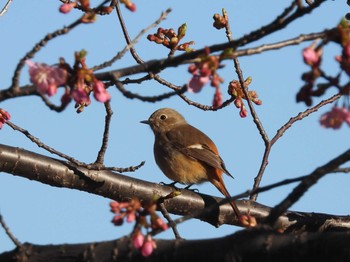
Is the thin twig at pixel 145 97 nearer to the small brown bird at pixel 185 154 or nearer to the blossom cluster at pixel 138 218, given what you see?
the blossom cluster at pixel 138 218

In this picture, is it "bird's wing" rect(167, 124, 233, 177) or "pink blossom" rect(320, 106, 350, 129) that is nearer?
"pink blossom" rect(320, 106, 350, 129)

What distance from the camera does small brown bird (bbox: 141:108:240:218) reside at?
28.3ft

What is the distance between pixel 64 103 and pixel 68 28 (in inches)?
12.6

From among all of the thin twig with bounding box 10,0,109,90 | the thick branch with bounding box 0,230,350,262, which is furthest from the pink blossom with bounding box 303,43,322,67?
the thin twig with bounding box 10,0,109,90

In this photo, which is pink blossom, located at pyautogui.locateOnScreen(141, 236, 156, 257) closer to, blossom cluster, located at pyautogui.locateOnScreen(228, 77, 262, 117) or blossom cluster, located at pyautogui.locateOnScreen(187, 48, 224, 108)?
blossom cluster, located at pyautogui.locateOnScreen(187, 48, 224, 108)

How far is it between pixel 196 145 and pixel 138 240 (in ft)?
20.2

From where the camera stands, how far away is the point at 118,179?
5.92m

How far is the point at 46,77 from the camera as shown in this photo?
10.1 ft

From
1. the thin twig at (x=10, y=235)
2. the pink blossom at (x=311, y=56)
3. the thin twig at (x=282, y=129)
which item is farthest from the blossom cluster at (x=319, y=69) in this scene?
the thin twig at (x=282, y=129)

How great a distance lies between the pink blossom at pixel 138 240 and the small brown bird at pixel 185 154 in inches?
196

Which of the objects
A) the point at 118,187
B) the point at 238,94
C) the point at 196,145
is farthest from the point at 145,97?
the point at 196,145

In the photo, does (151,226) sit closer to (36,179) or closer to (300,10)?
(300,10)

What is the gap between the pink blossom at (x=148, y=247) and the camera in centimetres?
300

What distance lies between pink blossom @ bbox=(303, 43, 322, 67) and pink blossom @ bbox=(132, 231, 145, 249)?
979 mm
